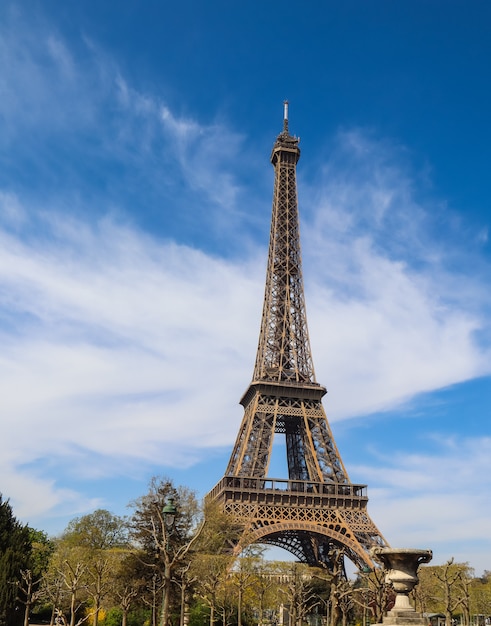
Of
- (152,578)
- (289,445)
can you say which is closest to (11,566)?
(152,578)

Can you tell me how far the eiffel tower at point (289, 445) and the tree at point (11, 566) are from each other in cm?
2139

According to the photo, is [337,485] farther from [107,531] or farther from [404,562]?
[404,562]

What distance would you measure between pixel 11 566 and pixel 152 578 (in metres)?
10.8

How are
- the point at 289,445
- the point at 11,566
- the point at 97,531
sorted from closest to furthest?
1. the point at 11,566
2. the point at 97,531
3. the point at 289,445

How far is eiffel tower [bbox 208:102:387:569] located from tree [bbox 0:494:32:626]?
21.4 m

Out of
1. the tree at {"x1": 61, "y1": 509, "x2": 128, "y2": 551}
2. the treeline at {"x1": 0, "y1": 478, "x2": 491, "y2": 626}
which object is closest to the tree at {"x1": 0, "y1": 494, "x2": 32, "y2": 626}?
the treeline at {"x1": 0, "y1": 478, "x2": 491, "y2": 626}

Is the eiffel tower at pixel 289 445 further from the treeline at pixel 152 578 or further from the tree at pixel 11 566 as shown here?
the tree at pixel 11 566

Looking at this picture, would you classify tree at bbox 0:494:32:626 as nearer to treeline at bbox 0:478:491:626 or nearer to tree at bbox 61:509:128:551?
treeline at bbox 0:478:491:626

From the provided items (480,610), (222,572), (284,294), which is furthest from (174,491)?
(480,610)

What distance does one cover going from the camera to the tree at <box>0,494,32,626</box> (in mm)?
33188

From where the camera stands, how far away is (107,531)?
62.3m

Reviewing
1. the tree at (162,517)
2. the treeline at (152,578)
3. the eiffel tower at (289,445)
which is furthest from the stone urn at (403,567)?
the eiffel tower at (289,445)

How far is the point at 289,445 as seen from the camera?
75000 millimetres

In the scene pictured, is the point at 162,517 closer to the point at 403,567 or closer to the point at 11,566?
the point at 11,566
